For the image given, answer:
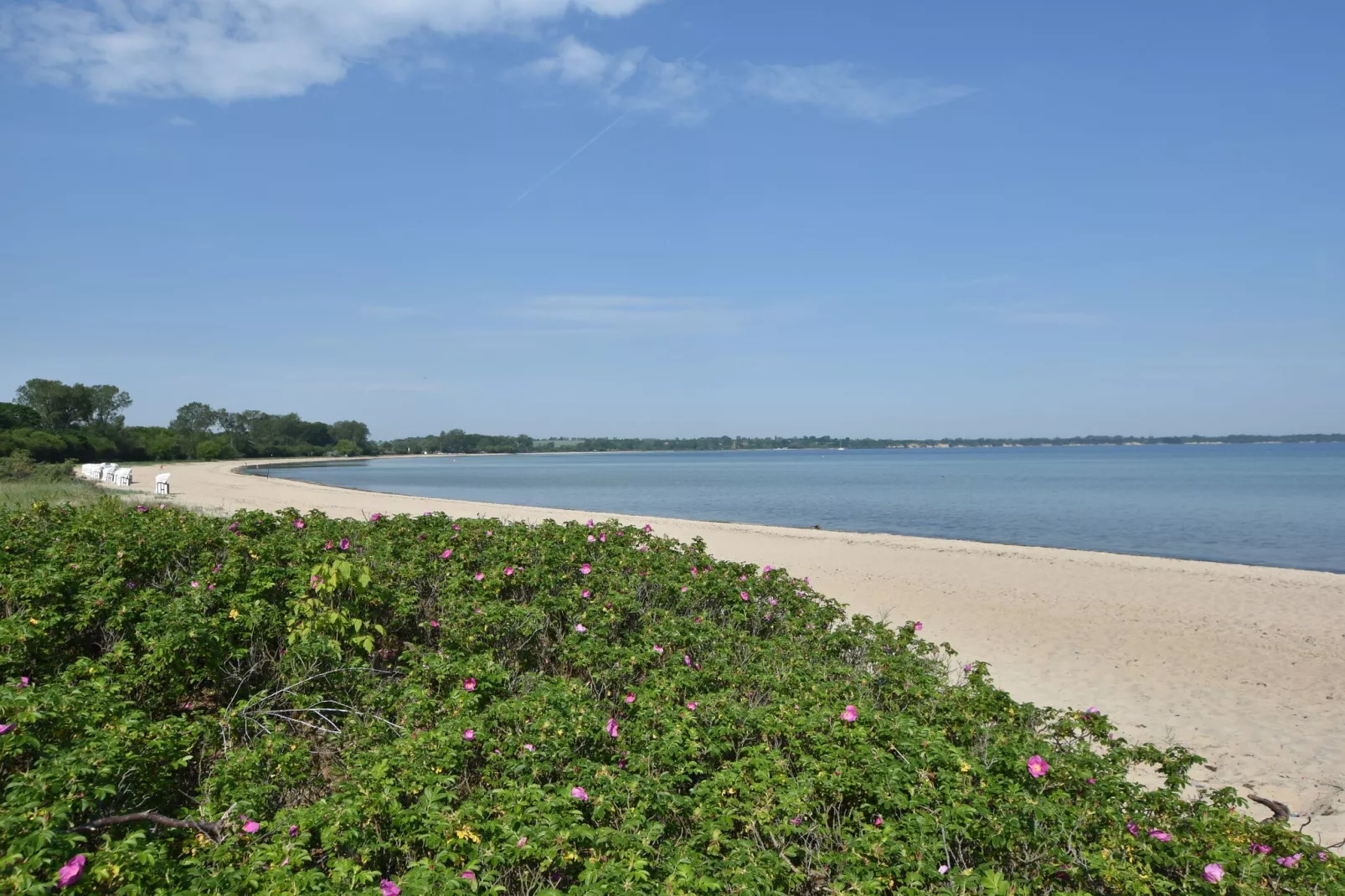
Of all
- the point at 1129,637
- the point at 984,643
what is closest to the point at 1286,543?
the point at 1129,637

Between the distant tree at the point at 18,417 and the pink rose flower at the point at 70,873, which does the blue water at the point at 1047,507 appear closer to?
the pink rose flower at the point at 70,873

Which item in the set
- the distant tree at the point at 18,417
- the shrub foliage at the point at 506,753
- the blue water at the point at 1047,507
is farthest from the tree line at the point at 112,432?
the shrub foliage at the point at 506,753

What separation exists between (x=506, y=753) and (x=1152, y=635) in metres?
11.3

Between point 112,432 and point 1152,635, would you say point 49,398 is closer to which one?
point 112,432

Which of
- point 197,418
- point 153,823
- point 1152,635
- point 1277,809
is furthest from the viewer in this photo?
point 197,418

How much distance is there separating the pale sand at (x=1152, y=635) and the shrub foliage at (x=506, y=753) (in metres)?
3.40

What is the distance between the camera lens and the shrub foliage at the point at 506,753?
8.90 ft

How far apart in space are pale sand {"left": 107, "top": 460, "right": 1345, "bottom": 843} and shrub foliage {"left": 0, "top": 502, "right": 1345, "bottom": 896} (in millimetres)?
3402

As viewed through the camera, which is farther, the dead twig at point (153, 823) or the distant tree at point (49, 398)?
the distant tree at point (49, 398)

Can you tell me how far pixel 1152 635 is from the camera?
450 inches

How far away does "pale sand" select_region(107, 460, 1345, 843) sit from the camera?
6879 millimetres

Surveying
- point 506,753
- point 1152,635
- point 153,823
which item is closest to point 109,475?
point 153,823

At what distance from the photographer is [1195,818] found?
3.16 metres

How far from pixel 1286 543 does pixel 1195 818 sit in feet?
90.1
